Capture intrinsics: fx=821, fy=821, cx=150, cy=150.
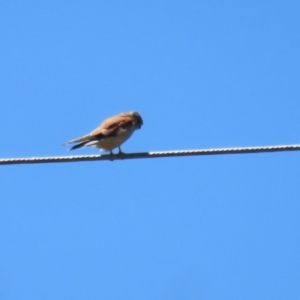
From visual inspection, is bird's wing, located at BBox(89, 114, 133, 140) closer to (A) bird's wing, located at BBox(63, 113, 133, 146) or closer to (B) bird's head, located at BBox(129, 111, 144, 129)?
(A) bird's wing, located at BBox(63, 113, 133, 146)

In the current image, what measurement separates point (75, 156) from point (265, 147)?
67.1 inches

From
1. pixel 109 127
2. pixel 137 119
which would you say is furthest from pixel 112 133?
pixel 137 119

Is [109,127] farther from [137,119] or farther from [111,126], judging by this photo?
[137,119]

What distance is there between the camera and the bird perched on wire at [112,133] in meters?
10.3

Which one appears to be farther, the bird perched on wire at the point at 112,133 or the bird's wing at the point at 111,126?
the bird's wing at the point at 111,126

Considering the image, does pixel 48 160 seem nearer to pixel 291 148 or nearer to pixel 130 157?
pixel 130 157

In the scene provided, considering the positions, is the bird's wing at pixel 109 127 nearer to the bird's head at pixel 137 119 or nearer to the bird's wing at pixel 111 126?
the bird's wing at pixel 111 126

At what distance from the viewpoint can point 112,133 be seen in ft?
35.3

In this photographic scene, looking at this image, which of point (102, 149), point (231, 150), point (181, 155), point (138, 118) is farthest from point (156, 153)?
point (138, 118)

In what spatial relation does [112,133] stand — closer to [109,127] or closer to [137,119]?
[109,127]

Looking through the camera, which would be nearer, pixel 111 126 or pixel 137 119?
pixel 111 126

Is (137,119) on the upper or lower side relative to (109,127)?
upper

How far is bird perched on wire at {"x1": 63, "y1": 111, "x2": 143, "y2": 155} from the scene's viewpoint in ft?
33.9

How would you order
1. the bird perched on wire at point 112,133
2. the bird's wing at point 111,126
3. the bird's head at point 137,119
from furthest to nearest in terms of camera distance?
the bird's head at point 137,119 < the bird's wing at point 111,126 < the bird perched on wire at point 112,133
